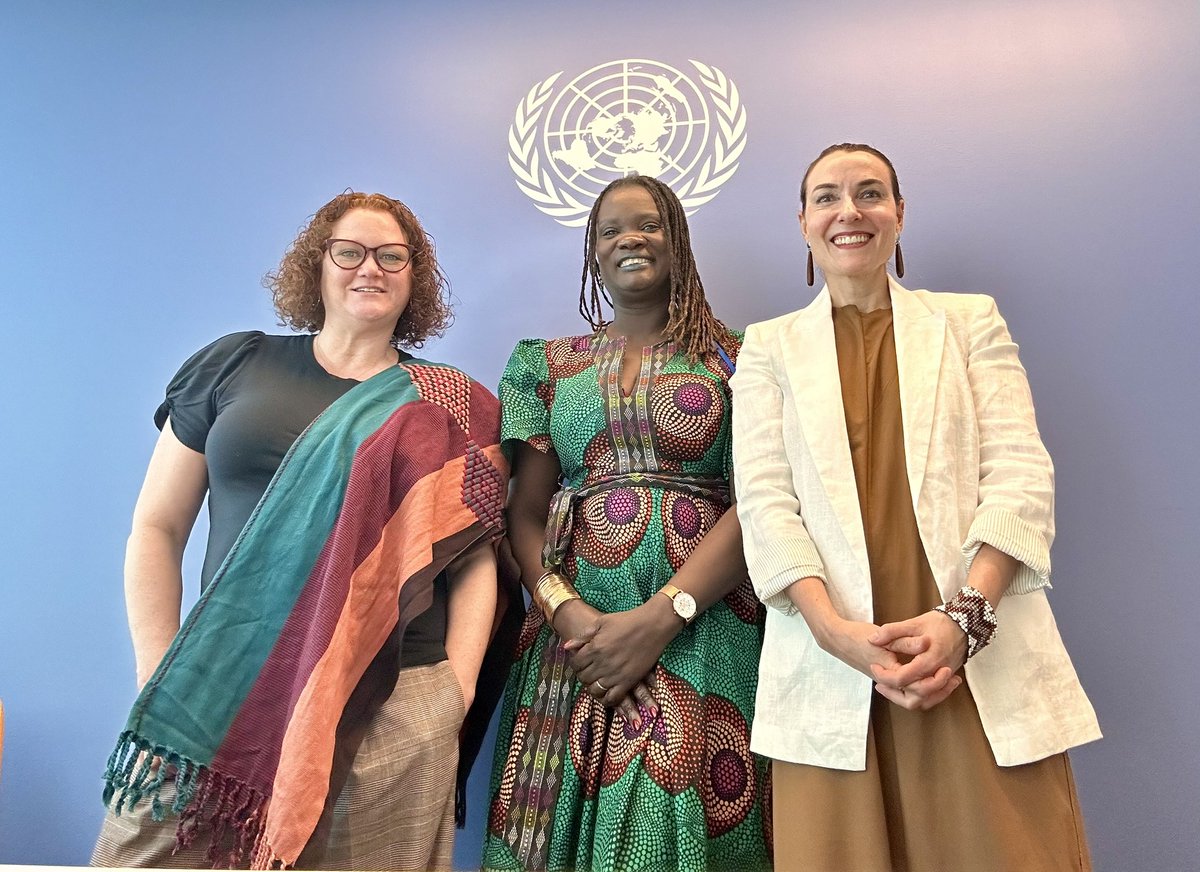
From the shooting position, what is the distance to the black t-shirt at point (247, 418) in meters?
2.04

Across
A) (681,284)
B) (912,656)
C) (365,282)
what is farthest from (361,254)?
(912,656)

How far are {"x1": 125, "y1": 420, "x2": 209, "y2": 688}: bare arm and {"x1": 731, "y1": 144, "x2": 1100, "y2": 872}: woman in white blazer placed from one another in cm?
116

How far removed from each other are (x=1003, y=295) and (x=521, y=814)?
59.9 inches

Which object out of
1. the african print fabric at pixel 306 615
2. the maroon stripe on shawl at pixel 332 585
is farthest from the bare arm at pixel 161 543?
the maroon stripe on shawl at pixel 332 585

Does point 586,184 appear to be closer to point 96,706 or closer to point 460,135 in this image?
point 460,135

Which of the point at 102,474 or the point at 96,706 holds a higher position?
the point at 102,474

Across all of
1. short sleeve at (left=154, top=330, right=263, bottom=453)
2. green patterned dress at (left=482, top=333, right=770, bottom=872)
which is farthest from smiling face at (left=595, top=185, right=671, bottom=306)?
short sleeve at (left=154, top=330, right=263, bottom=453)

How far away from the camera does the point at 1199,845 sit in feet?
6.68

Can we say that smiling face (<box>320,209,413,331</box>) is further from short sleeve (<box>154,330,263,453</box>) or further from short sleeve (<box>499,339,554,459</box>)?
short sleeve (<box>499,339,554,459</box>)

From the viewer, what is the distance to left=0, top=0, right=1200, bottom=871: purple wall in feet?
7.18

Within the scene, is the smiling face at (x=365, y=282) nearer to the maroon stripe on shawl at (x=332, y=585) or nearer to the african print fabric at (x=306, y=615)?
the african print fabric at (x=306, y=615)

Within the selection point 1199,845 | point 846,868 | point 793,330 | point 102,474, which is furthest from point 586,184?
point 1199,845

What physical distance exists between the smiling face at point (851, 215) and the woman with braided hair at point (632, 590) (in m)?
0.31

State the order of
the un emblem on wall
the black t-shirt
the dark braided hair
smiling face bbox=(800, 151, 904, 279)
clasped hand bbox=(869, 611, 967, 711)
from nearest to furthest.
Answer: clasped hand bbox=(869, 611, 967, 711)
smiling face bbox=(800, 151, 904, 279)
the black t-shirt
the dark braided hair
the un emblem on wall
